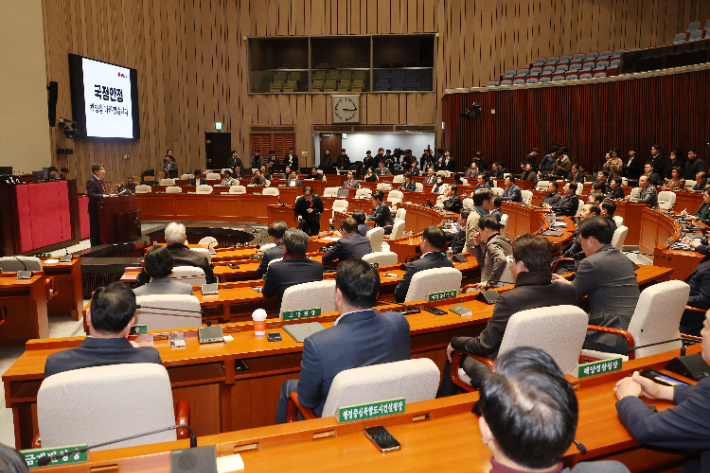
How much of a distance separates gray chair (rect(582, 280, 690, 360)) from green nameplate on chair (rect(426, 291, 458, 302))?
0.99m

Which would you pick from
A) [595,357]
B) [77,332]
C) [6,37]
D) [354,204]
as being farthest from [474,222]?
[6,37]

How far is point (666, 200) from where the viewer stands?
8.42m

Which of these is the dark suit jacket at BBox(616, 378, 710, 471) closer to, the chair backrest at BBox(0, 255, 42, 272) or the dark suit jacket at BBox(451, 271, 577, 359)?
the dark suit jacket at BBox(451, 271, 577, 359)

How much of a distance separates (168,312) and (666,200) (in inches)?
316

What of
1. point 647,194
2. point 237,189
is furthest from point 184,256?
point 237,189

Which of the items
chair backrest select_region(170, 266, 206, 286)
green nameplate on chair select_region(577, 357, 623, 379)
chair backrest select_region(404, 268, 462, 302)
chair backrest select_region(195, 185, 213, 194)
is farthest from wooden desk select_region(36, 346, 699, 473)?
chair backrest select_region(195, 185, 213, 194)

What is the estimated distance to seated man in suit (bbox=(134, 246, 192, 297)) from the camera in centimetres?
348

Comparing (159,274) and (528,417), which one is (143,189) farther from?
(528,417)

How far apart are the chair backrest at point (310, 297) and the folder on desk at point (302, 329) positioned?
27 cm

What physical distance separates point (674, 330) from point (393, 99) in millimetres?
15897

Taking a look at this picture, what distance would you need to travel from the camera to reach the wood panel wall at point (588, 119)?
1109 cm

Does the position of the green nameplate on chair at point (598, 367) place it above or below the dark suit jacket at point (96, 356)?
below

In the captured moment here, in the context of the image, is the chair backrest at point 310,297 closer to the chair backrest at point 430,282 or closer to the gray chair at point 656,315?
the chair backrest at point 430,282

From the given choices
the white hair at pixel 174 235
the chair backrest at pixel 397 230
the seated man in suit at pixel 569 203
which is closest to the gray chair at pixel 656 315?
the white hair at pixel 174 235
